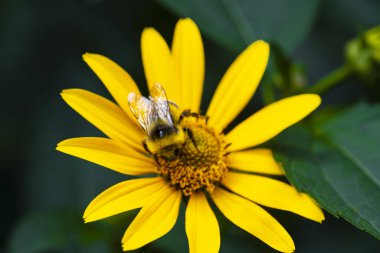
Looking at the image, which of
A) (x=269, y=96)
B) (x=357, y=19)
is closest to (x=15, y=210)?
(x=269, y=96)

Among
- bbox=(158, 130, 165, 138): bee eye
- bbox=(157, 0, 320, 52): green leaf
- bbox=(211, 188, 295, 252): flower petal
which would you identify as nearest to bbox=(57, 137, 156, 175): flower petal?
bbox=(158, 130, 165, 138): bee eye

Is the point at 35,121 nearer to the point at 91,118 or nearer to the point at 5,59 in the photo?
the point at 5,59

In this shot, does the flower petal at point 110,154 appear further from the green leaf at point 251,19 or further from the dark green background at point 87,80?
the green leaf at point 251,19

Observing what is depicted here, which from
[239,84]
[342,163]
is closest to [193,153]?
[239,84]

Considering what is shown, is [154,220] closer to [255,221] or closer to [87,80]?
[255,221]

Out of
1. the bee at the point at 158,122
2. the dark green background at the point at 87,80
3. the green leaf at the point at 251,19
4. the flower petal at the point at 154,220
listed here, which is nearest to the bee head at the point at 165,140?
the bee at the point at 158,122

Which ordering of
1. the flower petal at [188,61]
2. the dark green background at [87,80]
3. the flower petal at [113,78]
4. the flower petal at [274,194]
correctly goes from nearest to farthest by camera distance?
the flower petal at [274,194] → the flower petal at [113,78] → the flower petal at [188,61] → the dark green background at [87,80]

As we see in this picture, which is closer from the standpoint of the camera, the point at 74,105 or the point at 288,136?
the point at 74,105
